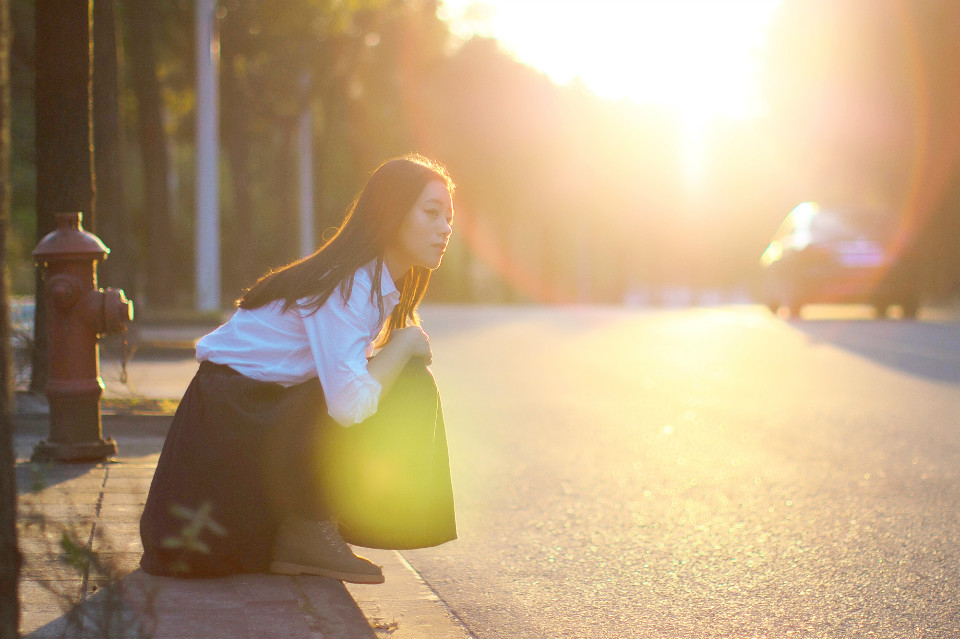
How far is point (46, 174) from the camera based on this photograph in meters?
7.95

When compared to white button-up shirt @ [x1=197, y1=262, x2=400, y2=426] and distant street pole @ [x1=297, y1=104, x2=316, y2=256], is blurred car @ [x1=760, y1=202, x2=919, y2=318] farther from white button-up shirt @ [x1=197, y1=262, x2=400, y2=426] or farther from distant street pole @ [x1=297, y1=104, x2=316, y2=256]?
white button-up shirt @ [x1=197, y1=262, x2=400, y2=426]

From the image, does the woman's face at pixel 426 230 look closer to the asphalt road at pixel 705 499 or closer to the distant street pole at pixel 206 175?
the asphalt road at pixel 705 499

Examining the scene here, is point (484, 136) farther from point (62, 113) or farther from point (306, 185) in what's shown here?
point (62, 113)

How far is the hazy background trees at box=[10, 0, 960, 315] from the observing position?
22.6 meters

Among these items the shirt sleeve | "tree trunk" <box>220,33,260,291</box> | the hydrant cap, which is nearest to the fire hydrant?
the hydrant cap

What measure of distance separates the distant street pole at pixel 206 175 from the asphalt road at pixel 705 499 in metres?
7.72

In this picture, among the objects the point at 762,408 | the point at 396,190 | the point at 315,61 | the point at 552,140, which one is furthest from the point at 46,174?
the point at 552,140

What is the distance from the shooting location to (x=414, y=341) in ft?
13.7

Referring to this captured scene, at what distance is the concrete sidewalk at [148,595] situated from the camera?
9.16 ft

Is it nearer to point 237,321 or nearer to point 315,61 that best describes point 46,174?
point 237,321

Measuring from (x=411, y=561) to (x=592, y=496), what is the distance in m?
1.57

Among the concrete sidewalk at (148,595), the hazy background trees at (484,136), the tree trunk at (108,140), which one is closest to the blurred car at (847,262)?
the hazy background trees at (484,136)

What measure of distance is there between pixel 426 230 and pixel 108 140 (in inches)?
372

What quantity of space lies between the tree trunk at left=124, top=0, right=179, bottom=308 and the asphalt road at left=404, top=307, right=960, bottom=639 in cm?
1021
